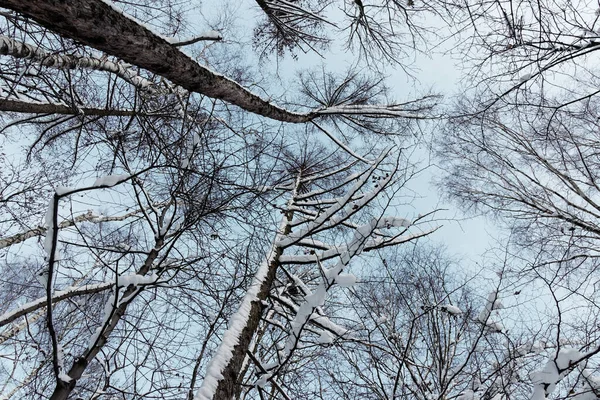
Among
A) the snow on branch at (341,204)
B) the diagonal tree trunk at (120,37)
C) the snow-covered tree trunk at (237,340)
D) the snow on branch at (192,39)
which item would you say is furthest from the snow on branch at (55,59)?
the snow-covered tree trunk at (237,340)

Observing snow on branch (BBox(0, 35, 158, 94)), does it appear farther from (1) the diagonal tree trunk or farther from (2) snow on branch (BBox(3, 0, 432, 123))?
(1) the diagonal tree trunk

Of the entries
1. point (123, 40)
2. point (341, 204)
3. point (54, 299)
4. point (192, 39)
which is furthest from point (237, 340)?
point (192, 39)

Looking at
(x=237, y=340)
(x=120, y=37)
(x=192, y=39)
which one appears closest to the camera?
(x=120, y=37)

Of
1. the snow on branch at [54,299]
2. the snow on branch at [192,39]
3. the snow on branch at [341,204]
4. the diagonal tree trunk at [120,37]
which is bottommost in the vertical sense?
the snow on branch at [54,299]

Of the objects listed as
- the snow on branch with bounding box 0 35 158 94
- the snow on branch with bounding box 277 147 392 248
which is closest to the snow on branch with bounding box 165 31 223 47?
the snow on branch with bounding box 0 35 158 94

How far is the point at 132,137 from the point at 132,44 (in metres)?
2.06

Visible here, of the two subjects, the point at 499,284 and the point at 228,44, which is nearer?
the point at 499,284

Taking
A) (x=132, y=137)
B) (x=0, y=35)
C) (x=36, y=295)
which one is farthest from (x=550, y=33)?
(x=36, y=295)

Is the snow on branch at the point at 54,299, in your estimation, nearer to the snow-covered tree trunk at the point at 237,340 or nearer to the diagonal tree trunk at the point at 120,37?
the snow-covered tree trunk at the point at 237,340

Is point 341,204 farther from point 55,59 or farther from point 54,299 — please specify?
point 55,59

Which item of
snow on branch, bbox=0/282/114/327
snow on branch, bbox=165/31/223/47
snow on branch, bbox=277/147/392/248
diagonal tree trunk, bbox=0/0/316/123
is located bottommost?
snow on branch, bbox=0/282/114/327

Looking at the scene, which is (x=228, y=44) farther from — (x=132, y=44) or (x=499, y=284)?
(x=499, y=284)

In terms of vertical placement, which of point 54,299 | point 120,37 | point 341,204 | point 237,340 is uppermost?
point 341,204

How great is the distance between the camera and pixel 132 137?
3912 millimetres
